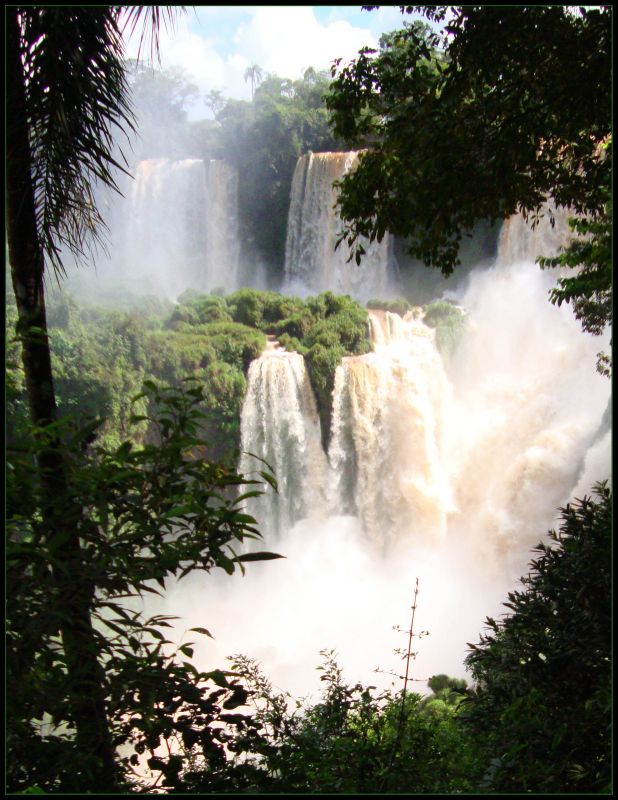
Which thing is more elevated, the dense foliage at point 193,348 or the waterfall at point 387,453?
the dense foliage at point 193,348

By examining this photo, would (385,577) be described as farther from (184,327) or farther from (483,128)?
(483,128)

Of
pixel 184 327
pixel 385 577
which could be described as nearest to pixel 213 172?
pixel 184 327

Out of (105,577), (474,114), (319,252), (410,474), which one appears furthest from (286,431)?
(105,577)

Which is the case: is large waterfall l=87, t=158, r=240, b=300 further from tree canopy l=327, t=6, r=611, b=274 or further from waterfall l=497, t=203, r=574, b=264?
tree canopy l=327, t=6, r=611, b=274

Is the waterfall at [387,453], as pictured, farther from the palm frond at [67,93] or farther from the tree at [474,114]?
the palm frond at [67,93]

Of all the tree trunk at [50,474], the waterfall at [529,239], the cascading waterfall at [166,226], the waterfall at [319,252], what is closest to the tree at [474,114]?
the tree trunk at [50,474]

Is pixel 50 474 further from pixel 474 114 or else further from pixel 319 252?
pixel 319 252

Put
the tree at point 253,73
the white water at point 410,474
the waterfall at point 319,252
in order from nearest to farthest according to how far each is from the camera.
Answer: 1. the white water at point 410,474
2. the tree at point 253,73
3. the waterfall at point 319,252

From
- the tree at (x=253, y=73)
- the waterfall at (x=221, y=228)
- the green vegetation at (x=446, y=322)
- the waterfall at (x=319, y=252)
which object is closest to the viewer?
the tree at (x=253, y=73)
